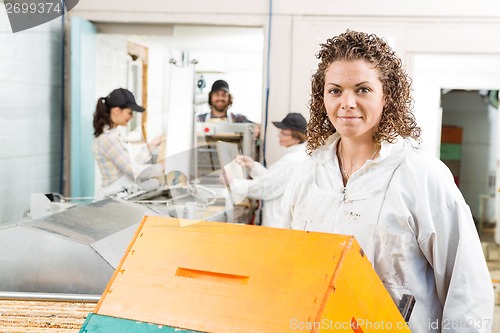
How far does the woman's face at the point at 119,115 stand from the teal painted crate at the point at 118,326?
8.72 ft

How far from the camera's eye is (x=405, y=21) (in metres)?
3.79

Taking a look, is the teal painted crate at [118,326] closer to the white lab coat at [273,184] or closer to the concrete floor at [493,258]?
the white lab coat at [273,184]

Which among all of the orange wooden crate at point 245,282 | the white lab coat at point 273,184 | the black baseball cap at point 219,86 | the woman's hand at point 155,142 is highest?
the black baseball cap at point 219,86

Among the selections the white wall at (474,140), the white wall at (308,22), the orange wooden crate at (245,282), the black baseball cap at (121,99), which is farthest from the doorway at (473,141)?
the orange wooden crate at (245,282)

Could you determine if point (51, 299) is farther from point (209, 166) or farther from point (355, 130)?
point (209, 166)

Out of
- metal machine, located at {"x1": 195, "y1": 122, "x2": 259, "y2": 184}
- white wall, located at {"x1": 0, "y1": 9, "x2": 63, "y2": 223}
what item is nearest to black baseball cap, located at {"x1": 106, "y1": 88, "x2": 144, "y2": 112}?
metal machine, located at {"x1": 195, "y1": 122, "x2": 259, "y2": 184}

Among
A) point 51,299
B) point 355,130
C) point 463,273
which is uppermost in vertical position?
point 355,130

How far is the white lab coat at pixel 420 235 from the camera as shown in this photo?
1210mm

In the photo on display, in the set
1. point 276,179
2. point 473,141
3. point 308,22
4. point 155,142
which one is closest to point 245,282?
point 155,142

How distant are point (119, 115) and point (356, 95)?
2440 mm

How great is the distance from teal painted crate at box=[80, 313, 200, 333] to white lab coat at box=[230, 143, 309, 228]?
7.94 feet

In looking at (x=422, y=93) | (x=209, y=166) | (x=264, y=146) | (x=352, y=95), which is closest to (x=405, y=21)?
(x=422, y=93)

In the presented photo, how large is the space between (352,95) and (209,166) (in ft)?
6.39

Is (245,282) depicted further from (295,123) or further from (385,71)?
(295,123)
